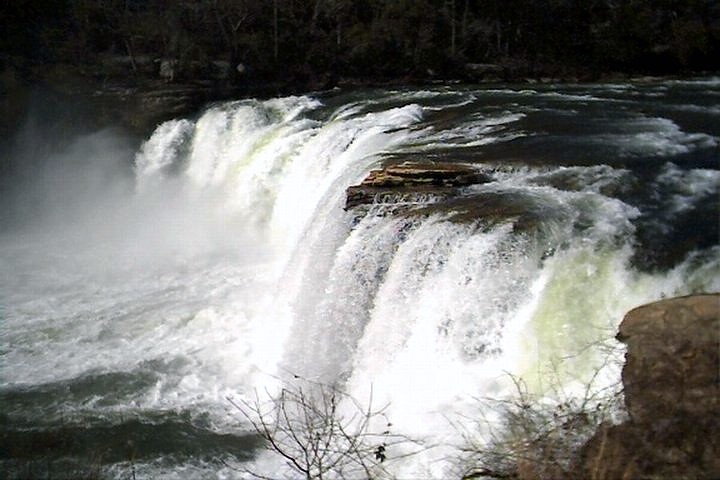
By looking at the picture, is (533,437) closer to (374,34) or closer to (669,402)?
(669,402)

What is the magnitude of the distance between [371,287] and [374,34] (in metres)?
17.1

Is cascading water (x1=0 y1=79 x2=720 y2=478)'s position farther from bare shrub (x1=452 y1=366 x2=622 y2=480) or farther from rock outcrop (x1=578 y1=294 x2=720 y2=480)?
rock outcrop (x1=578 y1=294 x2=720 y2=480)

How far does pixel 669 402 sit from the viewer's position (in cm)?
366

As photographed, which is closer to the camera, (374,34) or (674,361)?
(674,361)

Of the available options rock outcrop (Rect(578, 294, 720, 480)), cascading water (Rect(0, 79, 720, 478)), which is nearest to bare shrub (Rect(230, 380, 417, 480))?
cascading water (Rect(0, 79, 720, 478))

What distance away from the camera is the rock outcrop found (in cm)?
330

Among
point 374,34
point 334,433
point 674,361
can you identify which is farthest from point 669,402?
point 374,34

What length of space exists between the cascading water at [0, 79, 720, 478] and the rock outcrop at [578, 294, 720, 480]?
688 millimetres

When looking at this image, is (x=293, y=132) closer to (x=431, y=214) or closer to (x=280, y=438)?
(x=431, y=214)

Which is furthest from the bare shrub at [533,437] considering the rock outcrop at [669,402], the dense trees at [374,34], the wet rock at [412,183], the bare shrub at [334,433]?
the dense trees at [374,34]

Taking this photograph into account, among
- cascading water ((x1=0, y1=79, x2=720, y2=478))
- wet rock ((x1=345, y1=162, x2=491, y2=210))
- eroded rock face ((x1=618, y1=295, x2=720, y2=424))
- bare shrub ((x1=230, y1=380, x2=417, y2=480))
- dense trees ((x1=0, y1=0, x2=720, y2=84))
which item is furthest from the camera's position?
dense trees ((x1=0, y1=0, x2=720, y2=84))

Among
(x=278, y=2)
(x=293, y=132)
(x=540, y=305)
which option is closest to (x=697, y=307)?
(x=540, y=305)

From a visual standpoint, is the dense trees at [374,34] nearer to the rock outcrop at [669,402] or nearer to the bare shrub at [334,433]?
the bare shrub at [334,433]

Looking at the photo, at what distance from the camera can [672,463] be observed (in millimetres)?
3293
